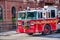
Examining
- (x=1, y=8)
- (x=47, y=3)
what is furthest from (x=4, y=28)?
(x=47, y=3)

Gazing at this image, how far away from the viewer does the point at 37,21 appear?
21969 millimetres

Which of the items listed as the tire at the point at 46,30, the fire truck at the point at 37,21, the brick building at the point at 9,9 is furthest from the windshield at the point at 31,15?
the brick building at the point at 9,9

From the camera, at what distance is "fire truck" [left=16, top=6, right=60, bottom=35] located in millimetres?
21828

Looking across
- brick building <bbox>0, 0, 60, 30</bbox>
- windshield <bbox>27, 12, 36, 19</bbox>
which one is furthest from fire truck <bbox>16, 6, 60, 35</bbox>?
brick building <bbox>0, 0, 60, 30</bbox>

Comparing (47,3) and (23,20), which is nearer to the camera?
(23,20)

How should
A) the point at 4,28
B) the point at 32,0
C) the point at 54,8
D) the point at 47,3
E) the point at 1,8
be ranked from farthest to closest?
1. the point at 47,3
2. the point at 32,0
3. the point at 1,8
4. the point at 4,28
5. the point at 54,8

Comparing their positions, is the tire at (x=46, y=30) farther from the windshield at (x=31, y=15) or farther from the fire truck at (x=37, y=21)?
the windshield at (x=31, y=15)

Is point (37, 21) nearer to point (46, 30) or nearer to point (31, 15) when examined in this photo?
point (31, 15)

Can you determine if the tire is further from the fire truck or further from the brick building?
the brick building

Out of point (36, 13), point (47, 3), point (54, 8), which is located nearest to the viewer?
point (36, 13)

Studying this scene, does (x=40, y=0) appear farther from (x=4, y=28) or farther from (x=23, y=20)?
(x=23, y=20)

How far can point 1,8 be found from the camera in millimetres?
32781

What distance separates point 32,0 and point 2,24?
8913mm

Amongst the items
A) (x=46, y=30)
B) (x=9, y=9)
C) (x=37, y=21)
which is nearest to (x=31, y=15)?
(x=37, y=21)
